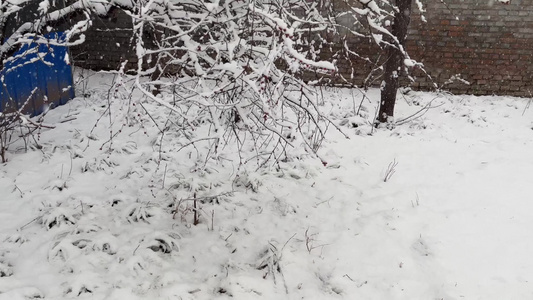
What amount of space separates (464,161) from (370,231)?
2.06 metres

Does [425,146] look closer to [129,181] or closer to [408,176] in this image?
[408,176]

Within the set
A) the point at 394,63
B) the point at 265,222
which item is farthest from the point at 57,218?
the point at 394,63

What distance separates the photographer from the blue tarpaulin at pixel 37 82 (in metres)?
5.25

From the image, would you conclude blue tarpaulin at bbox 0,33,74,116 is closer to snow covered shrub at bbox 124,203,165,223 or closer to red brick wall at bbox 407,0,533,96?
snow covered shrub at bbox 124,203,165,223

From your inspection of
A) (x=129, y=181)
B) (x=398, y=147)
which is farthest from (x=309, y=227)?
(x=398, y=147)

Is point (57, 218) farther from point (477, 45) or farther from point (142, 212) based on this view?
point (477, 45)

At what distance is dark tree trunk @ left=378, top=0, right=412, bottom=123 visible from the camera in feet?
17.9

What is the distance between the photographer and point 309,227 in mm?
3654

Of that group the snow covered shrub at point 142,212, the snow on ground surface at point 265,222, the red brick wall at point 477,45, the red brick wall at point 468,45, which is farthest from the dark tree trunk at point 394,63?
the snow covered shrub at point 142,212

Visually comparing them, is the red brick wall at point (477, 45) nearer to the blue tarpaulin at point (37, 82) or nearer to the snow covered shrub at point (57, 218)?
the blue tarpaulin at point (37, 82)

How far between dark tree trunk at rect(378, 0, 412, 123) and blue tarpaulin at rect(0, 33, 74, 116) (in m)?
4.35

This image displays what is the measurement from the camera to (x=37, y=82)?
19.2 feet

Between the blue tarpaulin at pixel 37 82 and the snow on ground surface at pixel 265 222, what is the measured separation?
2.36ft

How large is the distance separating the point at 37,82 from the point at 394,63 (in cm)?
511
